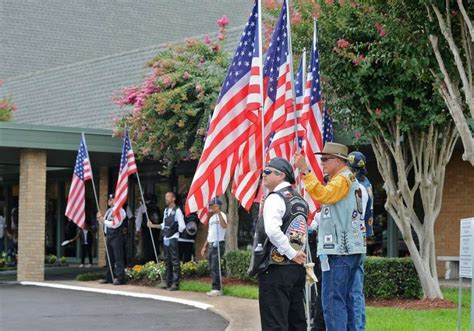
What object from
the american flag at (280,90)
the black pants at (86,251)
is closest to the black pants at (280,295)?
the american flag at (280,90)

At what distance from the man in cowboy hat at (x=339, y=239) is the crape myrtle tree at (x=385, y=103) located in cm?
520

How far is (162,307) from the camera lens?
15.6m

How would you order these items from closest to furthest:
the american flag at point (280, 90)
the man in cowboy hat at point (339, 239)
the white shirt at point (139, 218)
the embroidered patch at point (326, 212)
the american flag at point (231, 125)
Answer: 1. the man in cowboy hat at point (339, 239)
2. the embroidered patch at point (326, 212)
3. the american flag at point (231, 125)
4. the american flag at point (280, 90)
5. the white shirt at point (139, 218)

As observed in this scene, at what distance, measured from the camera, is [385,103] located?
51.0 feet

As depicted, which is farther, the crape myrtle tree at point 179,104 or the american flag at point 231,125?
the crape myrtle tree at point 179,104

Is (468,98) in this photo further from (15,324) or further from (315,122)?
(15,324)

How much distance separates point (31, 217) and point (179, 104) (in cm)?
472

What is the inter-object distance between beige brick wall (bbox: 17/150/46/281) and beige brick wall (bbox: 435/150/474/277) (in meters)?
9.21

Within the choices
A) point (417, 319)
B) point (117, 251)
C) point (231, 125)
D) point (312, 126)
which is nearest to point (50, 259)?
point (117, 251)

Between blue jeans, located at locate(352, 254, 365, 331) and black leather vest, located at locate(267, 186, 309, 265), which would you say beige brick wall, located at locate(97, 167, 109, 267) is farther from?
black leather vest, located at locate(267, 186, 309, 265)

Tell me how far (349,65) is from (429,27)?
4075mm

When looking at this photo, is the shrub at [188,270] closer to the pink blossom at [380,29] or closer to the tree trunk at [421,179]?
the tree trunk at [421,179]

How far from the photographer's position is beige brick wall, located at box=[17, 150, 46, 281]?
866 inches

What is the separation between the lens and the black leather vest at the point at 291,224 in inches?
347
